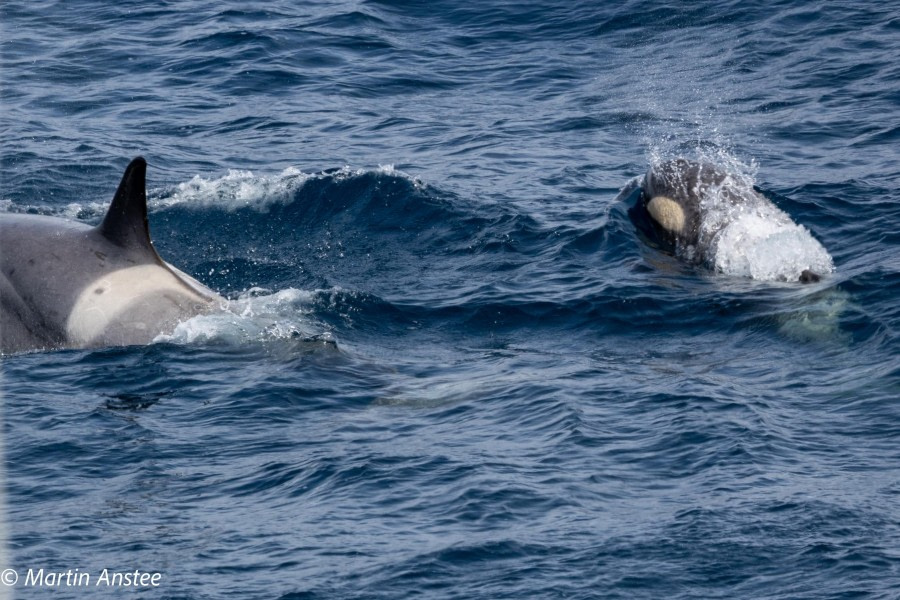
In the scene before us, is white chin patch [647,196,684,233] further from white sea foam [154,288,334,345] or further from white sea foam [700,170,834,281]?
white sea foam [154,288,334,345]

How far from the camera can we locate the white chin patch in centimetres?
1898

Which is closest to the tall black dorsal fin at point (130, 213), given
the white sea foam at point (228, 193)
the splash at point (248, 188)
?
the white sea foam at point (228, 193)

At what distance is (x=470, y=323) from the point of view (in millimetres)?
16875

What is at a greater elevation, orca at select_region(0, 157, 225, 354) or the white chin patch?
orca at select_region(0, 157, 225, 354)

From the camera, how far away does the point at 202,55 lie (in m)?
29.9

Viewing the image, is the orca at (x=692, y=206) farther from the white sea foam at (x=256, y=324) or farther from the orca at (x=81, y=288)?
the orca at (x=81, y=288)

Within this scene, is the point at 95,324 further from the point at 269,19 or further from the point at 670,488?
the point at 269,19

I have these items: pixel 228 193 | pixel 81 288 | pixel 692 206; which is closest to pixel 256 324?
pixel 81 288

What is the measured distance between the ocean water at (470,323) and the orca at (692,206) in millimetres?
298

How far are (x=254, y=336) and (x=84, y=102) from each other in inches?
529

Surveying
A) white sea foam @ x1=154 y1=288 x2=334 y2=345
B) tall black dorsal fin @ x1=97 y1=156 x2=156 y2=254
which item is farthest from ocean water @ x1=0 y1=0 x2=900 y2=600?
tall black dorsal fin @ x1=97 y1=156 x2=156 y2=254

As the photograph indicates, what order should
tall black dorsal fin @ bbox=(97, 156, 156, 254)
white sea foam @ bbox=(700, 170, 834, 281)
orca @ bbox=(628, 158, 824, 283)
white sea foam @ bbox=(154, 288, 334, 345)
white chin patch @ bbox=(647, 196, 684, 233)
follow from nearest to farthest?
tall black dorsal fin @ bbox=(97, 156, 156, 254) < white sea foam @ bbox=(154, 288, 334, 345) < white sea foam @ bbox=(700, 170, 834, 281) < orca @ bbox=(628, 158, 824, 283) < white chin patch @ bbox=(647, 196, 684, 233)

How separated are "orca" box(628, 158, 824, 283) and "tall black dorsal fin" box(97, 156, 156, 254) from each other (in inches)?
293

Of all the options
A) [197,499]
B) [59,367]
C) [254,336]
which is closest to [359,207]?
[254,336]
